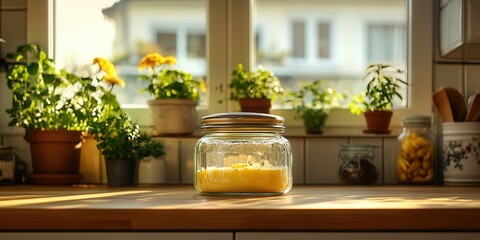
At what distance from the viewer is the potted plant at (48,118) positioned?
90.8 inches

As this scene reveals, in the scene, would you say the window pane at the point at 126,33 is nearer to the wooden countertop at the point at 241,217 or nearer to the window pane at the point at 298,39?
the window pane at the point at 298,39

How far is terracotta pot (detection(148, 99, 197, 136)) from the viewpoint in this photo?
237cm

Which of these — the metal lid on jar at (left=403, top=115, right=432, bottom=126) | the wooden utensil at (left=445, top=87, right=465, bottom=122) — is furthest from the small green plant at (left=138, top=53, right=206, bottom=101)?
the wooden utensil at (left=445, top=87, right=465, bottom=122)

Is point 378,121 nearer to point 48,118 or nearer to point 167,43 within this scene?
point 167,43

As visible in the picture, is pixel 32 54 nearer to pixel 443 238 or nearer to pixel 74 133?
pixel 74 133

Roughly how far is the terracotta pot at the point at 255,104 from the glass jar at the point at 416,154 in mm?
424

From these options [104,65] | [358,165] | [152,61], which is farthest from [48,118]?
[358,165]

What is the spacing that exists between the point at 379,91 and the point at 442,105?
0.20 m

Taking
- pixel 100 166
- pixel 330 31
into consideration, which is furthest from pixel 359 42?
pixel 100 166

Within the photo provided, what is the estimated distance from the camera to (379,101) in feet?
7.84

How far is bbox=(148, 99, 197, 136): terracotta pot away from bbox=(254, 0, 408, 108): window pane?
0.32 meters

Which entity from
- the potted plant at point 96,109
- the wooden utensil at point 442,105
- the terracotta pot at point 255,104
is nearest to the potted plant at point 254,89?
the terracotta pot at point 255,104

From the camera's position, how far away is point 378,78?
242 cm

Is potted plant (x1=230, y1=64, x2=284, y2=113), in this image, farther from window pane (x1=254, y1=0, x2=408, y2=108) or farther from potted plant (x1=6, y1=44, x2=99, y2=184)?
potted plant (x1=6, y1=44, x2=99, y2=184)
